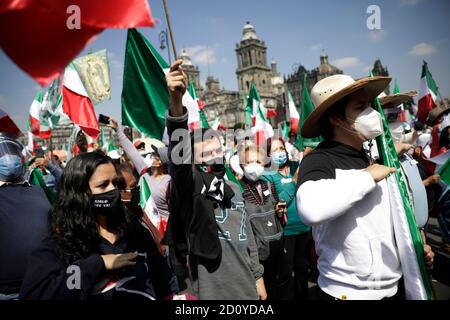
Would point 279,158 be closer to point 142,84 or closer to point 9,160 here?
point 142,84

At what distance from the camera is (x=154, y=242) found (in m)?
2.20

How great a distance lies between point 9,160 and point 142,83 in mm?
1766

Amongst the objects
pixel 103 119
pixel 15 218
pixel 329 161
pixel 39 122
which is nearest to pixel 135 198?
pixel 15 218

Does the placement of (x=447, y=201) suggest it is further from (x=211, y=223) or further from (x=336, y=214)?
(x=211, y=223)

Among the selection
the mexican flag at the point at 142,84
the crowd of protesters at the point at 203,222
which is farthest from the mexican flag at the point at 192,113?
the crowd of protesters at the point at 203,222

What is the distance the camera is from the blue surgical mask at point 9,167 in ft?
8.86

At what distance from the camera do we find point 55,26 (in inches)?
49.9

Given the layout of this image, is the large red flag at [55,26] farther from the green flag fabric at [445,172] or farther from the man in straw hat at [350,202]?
the green flag fabric at [445,172]

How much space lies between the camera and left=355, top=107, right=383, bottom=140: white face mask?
189cm

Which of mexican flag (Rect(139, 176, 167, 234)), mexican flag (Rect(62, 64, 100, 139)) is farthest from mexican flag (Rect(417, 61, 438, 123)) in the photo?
mexican flag (Rect(62, 64, 100, 139))

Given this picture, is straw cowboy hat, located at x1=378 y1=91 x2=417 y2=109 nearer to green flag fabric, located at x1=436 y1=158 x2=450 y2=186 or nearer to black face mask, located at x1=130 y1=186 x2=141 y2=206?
green flag fabric, located at x1=436 y1=158 x2=450 y2=186

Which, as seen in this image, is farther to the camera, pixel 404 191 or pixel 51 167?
pixel 51 167

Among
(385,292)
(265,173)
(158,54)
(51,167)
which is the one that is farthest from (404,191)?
(51,167)
